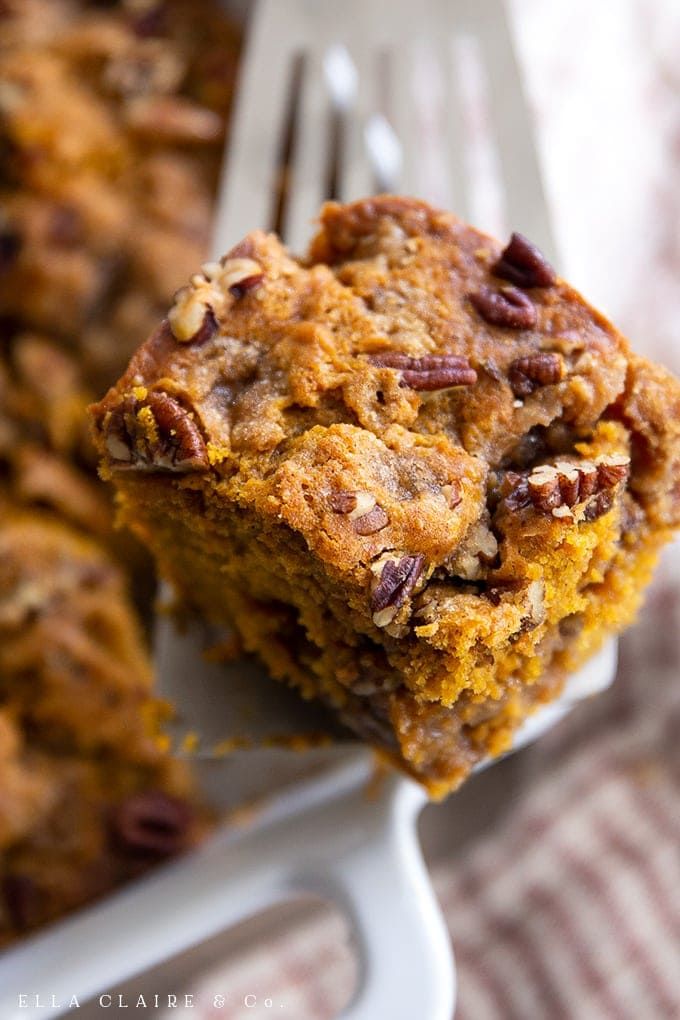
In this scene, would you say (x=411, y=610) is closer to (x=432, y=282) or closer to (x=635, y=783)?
(x=432, y=282)

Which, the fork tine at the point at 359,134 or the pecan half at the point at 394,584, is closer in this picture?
the pecan half at the point at 394,584

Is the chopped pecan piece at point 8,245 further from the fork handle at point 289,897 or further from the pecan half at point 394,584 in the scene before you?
the pecan half at point 394,584

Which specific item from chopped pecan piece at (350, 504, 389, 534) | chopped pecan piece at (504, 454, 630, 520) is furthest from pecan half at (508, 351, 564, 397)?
chopped pecan piece at (350, 504, 389, 534)

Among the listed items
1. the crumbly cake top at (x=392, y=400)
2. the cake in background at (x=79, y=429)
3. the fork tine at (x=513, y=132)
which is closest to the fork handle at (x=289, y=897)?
the cake in background at (x=79, y=429)

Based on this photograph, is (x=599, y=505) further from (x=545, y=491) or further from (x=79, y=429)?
(x=79, y=429)

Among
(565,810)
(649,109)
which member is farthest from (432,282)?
(649,109)

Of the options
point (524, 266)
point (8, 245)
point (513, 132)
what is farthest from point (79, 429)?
point (524, 266)
